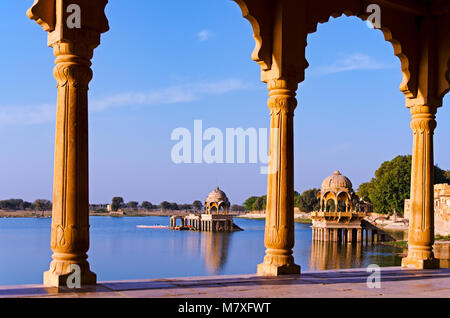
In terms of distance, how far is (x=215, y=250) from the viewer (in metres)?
59.2

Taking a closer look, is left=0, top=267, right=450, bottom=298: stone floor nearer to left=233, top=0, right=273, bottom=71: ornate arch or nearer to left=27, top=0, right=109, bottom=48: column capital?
left=27, top=0, right=109, bottom=48: column capital

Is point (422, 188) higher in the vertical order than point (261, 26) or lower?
lower

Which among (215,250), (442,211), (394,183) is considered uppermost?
(394,183)

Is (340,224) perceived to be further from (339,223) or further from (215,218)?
(215,218)

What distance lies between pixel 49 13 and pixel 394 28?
5.88 metres

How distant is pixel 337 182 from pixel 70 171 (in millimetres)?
50599

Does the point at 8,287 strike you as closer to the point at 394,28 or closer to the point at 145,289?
the point at 145,289

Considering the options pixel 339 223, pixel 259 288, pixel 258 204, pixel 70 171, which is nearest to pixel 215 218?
pixel 339 223

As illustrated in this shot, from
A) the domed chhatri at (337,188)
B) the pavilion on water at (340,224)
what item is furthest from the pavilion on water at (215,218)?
the domed chhatri at (337,188)

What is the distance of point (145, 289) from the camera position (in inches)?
237

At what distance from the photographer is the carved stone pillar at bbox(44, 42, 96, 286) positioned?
235 inches

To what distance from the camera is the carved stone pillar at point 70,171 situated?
597 cm

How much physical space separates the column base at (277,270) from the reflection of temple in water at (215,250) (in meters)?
35.6

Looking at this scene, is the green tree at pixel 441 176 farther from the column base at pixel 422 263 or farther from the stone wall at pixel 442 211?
the column base at pixel 422 263
